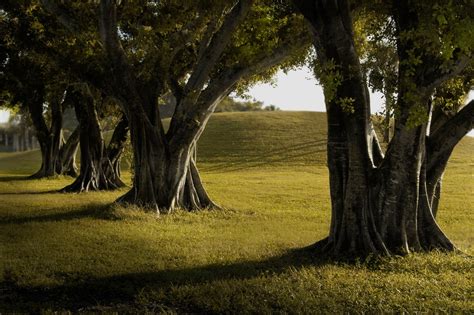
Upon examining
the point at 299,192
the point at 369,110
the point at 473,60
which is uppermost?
the point at 473,60

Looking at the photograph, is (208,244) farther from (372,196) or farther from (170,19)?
(170,19)

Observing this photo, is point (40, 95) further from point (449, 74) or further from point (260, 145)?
point (260, 145)

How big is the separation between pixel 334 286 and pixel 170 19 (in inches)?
510

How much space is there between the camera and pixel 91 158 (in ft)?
96.3

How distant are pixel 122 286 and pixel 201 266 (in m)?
2.10

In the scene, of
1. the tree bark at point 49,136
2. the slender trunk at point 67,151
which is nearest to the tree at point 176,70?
→ the tree bark at point 49,136

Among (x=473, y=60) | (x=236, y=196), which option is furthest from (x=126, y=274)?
(x=236, y=196)

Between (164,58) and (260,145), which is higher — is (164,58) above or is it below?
above

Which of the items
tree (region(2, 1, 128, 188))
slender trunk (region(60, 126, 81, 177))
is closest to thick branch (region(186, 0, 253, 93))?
tree (region(2, 1, 128, 188))

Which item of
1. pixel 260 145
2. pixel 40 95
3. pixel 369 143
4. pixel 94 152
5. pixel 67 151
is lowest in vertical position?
pixel 67 151

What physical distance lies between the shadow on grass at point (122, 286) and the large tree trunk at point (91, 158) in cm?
1922

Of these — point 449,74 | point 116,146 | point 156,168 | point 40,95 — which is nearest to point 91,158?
point 116,146

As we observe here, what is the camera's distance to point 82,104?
3006 centimetres

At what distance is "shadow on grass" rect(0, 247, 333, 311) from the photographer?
27.0 feet
